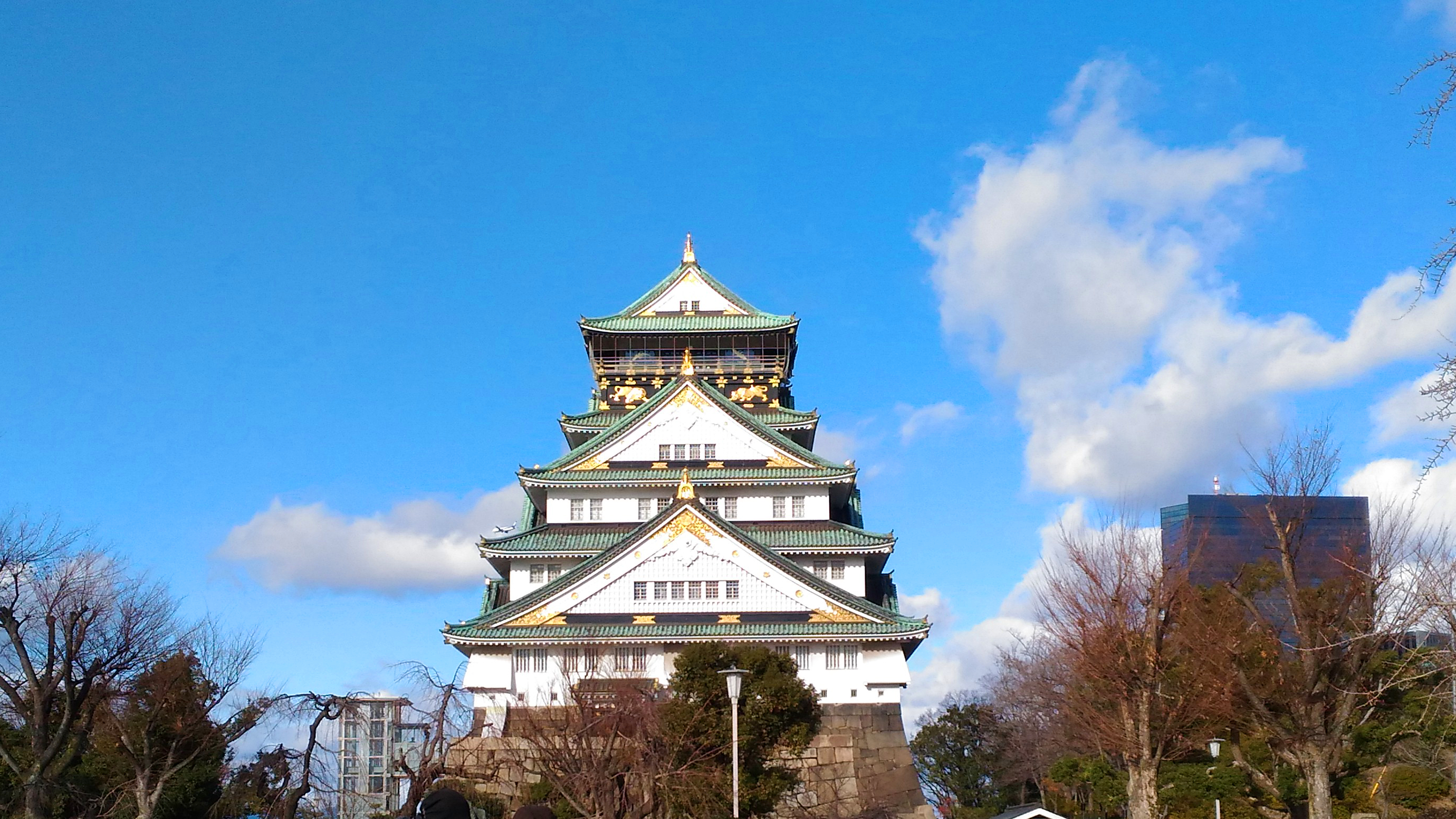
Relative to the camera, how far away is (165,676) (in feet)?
115

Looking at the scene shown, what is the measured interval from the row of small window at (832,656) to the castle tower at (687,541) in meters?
0.06

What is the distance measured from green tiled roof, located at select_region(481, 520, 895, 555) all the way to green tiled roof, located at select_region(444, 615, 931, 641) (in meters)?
4.12

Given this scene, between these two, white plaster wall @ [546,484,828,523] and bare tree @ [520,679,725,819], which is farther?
white plaster wall @ [546,484,828,523]

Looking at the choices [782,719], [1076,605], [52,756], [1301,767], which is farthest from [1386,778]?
[52,756]

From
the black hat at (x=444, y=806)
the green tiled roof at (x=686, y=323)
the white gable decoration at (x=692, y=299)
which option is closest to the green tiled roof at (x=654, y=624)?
the green tiled roof at (x=686, y=323)

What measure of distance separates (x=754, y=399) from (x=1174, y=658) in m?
26.2

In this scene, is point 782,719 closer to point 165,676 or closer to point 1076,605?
point 1076,605

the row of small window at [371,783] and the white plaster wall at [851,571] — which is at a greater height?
the white plaster wall at [851,571]

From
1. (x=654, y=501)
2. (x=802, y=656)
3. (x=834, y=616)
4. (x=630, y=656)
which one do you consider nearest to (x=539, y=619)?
(x=630, y=656)

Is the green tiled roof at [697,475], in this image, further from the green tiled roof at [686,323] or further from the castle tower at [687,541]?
the green tiled roof at [686,323]

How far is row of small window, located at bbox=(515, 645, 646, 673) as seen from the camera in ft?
133

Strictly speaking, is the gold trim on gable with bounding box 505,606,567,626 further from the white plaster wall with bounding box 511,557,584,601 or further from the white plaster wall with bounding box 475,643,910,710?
the white plaster wall with bounding box 511,557,584,601

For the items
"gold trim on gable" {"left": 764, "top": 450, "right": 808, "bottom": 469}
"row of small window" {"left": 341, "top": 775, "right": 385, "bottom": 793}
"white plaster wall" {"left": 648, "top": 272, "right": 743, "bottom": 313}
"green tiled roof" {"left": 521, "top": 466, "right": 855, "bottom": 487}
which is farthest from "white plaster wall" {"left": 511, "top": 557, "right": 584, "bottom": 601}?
"row of small window" {"left": 341, "top": 775, "right": 385, "bottom": 793}

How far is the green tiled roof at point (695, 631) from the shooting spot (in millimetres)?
42031
